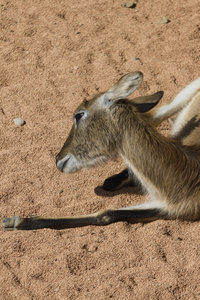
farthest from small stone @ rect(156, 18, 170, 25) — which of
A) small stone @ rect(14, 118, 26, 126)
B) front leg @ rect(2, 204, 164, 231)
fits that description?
front leg @ rect(2, 204, 164, 231)

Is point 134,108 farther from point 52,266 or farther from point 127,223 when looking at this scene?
point 52,266

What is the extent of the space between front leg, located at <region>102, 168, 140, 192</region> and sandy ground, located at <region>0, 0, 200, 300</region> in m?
0.07

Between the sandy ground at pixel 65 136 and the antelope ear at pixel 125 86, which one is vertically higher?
the antelope ear at pixel 125 86

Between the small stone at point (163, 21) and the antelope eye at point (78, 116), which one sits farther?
the small stone at point (163, 21)

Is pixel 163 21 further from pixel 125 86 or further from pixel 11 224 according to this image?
pixel 11 224

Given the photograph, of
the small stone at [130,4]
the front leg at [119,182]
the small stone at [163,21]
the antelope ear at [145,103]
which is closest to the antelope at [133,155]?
the antelope ear at [145,103]

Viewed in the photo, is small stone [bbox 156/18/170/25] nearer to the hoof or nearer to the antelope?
the antelope

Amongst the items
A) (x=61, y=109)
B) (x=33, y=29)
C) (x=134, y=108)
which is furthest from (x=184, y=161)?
(x=33, y=29)

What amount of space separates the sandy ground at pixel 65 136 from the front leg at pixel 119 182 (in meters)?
0.07

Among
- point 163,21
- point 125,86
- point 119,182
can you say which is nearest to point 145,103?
point 125,86

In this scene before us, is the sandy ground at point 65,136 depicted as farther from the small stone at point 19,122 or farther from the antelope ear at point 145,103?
the antelope ear at point 145,103

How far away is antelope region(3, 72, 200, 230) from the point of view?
143 inches

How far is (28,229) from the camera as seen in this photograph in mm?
3844

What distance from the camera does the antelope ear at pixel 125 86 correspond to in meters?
3.60
